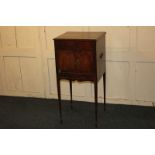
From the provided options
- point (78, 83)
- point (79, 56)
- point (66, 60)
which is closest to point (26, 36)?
point (78, 83)

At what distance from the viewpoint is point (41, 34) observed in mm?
3504

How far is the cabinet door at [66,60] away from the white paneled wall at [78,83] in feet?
2.14

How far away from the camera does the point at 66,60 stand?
2.79 m

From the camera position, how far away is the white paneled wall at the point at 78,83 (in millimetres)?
3197

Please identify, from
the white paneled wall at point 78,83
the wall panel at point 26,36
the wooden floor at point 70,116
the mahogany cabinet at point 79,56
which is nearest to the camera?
the mahogany cabinet at point 79,56

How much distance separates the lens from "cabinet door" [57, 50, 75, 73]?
9.06 ft

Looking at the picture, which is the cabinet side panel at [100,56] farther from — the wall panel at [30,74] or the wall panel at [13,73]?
the wall panel at [13,73]

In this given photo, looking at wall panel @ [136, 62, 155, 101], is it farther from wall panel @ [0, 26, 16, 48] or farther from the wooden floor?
wall panel @ [0, 26, 16, 48]

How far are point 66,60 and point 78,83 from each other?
0.82 metres

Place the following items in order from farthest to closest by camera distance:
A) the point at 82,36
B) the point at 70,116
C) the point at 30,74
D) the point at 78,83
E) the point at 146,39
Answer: the point at 30,74 < the point at 78,83 < the point at 70,116 < the point at 146,39 < the point at 82,36

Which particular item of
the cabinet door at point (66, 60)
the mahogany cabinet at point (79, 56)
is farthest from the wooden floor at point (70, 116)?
the cabinet door at point (66, 60)

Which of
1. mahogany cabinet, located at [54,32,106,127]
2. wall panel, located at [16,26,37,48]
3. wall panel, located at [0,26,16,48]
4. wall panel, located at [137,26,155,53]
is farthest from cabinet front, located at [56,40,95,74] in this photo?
wall panel, located at [0,26,16,48]

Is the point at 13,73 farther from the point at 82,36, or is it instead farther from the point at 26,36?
the point at 82,36

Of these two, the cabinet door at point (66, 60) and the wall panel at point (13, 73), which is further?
the wall panel at point (13, 73)
